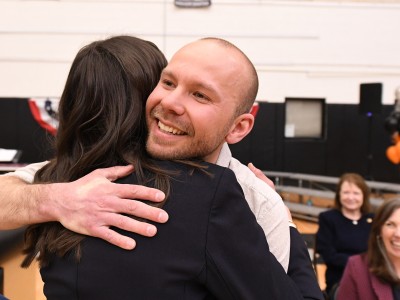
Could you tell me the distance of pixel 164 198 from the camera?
Result: 0.86 meters

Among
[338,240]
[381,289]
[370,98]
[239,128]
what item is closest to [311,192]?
[370,98]

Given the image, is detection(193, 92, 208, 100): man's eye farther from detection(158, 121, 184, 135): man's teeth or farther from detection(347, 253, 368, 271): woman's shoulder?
detection(347, 253, 368, 271): woman's shoulder

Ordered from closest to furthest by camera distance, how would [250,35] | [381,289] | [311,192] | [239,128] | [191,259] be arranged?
1. [191,259]
2. [239,128]
3. [381,289]
4. [311,192]
5. [250,35]

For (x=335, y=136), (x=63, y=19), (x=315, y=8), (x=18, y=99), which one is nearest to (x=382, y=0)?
(x=315, y=8)

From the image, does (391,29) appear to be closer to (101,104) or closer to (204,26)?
(204,26)

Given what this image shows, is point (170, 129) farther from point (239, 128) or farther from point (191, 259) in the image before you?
point (191, 259)

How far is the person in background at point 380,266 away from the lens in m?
2.16

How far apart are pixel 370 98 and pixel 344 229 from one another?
4.99 meters

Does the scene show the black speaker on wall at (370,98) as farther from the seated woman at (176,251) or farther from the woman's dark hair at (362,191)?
the seated woman at (176,251)

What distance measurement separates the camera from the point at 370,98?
7.97 metres

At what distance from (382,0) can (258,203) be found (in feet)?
28.7

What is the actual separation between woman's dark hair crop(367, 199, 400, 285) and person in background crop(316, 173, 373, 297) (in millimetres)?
1062

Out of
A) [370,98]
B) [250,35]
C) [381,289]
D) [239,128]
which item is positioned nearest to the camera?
[239,128]

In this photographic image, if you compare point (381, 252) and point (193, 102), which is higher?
point (193, 102)
